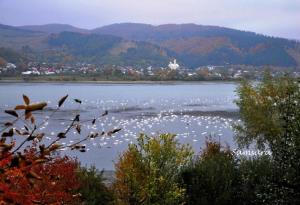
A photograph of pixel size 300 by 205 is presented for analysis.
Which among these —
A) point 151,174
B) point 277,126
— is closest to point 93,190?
point 151,174

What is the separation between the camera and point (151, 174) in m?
17.7

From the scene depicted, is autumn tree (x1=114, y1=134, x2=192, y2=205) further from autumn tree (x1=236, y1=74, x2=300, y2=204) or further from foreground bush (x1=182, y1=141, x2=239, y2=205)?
autumn tree (x1=236, y1=74, x2=300, y2=204)

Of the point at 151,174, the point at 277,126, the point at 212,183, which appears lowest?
the point at 212,183

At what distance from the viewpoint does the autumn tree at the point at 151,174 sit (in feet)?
57.3

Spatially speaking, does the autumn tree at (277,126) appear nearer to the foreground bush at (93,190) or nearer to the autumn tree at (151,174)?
the autumn tree at (151,174)

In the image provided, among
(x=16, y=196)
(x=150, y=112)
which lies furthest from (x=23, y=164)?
(x=150, y=112)

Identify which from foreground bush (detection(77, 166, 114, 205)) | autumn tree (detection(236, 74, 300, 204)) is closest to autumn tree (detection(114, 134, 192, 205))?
foreground bush (detection(77, 166, 114, 205))

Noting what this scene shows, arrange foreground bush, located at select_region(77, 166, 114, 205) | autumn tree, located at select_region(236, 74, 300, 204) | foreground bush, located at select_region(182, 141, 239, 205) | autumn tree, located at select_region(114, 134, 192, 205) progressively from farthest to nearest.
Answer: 1. foreground bush, located at select_region(182, 141, 239, 205)
2. foreground bush, located at select_region(77, 166, 114, 205)
3. autumn tree, located at select_region(114, 134, 192, 205)
4. autumn tree, located at select_region(236, 74, 300, 204)

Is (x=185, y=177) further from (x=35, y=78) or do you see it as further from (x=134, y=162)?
(x=35, y=78)

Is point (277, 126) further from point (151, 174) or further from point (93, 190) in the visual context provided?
point (93, 190)

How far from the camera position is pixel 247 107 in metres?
38.3

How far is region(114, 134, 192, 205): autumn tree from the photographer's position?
17469mm

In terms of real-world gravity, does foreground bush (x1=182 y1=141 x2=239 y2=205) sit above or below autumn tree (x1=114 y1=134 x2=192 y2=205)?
below

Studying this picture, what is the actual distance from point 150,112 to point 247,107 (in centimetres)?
5067
